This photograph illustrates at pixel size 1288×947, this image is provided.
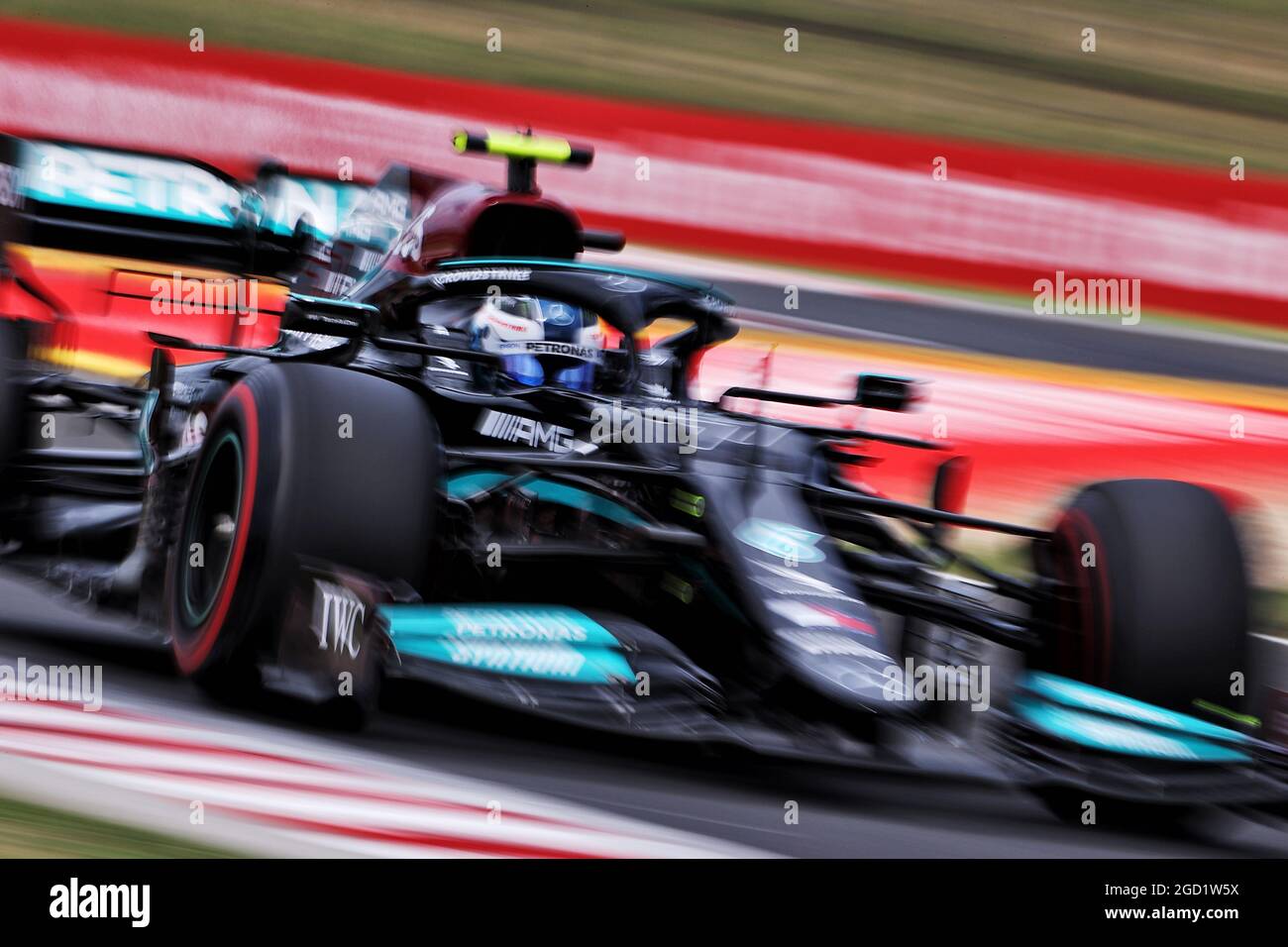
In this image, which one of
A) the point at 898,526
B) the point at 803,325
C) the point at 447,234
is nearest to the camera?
the point at 447,234

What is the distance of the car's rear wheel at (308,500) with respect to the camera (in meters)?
4.08

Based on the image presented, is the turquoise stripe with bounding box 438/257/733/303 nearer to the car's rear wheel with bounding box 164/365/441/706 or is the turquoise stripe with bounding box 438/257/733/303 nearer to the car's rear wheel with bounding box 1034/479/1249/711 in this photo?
the car's rear wheel with bounding box 164/365/441/706

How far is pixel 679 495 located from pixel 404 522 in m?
0.74

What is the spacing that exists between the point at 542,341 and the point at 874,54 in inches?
381

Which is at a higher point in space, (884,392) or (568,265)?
(568,265)

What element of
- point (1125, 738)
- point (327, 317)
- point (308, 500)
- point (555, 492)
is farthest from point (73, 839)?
point (1125, 738)

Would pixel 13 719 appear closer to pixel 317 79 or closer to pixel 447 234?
pixel 447 234

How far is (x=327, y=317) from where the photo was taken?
4840mm

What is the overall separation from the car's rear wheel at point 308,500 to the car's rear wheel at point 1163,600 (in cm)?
180

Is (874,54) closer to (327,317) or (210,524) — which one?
(327,317)

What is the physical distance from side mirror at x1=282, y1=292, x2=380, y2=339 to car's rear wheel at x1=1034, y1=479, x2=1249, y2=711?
215 centimetres

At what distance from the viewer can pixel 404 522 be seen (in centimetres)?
419
